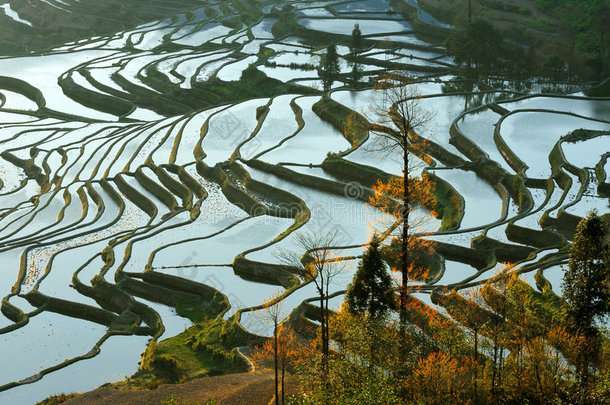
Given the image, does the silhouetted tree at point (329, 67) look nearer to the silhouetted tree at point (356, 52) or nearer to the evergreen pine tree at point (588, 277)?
the silhouetted tree at point (356, 52)

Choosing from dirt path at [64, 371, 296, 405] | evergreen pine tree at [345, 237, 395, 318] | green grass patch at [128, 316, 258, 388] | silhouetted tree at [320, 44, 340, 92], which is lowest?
green grass patch at [128, 316, 258, 388]

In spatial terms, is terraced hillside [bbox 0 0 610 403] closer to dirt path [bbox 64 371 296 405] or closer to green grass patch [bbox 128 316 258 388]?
green grass patch [bbox 128 316 258 388]

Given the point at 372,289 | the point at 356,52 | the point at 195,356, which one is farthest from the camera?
the point at 356,52

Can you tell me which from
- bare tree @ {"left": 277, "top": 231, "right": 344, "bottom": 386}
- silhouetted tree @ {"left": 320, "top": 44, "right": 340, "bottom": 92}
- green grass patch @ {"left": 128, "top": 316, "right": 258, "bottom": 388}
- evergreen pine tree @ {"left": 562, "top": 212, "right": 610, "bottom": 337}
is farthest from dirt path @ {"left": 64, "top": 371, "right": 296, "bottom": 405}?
silhouetted tree @ {"left": 320, "top": 44, "right": 340, "bottom": 92}

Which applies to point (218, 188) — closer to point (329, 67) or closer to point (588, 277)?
point (329, 67)

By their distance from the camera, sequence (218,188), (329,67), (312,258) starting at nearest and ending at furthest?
1. (312,258)
2. (218,188)
3. (329,67)

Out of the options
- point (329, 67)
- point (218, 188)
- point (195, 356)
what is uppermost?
point (329, 67)

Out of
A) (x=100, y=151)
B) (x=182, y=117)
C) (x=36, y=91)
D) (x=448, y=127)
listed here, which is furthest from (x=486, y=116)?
(x=36, y=91)

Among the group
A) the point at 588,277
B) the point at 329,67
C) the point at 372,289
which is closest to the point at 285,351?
the point at 372,289

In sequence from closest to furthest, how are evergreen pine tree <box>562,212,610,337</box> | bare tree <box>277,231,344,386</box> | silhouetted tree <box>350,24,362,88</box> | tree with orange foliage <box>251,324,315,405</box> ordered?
evergreen pine tree <box>562,212,610,337</box> < tree with orange foliage <box>251,324,315,405</box> < bare tree <box>277,231,344,386</box> < silhouetted tree <box>350,24,362,88</box>
